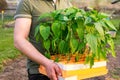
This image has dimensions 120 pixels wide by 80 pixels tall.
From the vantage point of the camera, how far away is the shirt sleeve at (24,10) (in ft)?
7.03

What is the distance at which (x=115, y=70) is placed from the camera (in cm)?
698

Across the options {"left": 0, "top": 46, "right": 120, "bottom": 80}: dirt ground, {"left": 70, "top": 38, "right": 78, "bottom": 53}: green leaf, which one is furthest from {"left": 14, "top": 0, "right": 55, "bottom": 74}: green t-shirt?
{"left": 0, "top": 46, "right": 120, "bottom": 80}: dirt ground

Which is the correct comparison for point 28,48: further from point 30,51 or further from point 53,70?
point 53,70

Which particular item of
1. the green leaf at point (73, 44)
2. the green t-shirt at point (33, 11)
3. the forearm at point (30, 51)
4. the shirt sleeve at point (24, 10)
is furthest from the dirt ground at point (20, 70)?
the green leaf at point (73, 44)

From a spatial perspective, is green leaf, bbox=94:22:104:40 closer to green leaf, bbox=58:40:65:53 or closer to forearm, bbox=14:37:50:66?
green leaf, bbox=58:40:65:53

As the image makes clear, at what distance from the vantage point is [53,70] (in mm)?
1865

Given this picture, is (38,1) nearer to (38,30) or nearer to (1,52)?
(38,30)

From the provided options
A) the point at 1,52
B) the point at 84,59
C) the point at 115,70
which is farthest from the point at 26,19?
the point at 1,52

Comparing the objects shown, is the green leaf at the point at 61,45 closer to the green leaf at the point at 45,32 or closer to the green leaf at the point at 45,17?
the green leaf at the point at 45,32

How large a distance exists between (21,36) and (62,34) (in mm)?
270

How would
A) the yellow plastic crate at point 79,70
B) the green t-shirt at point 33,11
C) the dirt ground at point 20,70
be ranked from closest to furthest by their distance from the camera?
the yellow plastic crate at point 79,70 < the green t-shirt at point 33,11 < the dirt ground at point 20,70

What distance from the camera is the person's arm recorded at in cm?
188

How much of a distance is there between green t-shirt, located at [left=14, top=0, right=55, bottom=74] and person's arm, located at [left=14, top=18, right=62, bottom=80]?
0.05 metres

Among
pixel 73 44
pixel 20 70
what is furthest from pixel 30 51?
pixel 20 70
